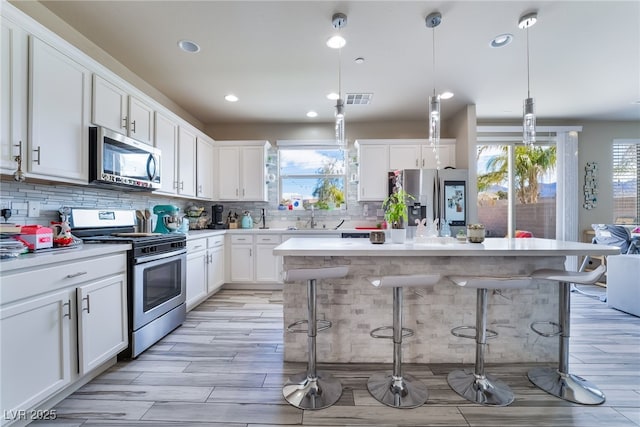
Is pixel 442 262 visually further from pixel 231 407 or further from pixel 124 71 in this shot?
pixel 124 71

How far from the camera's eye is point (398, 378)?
73.2 inches

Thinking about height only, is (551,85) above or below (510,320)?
above

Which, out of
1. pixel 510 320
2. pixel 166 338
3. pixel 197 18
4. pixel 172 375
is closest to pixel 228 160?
pixel 197 18

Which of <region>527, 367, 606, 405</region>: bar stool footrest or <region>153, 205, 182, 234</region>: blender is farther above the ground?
<region>153, 205, 182, 234</region>: blender

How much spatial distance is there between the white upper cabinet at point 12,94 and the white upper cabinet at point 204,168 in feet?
7.72

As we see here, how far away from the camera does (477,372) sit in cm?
189

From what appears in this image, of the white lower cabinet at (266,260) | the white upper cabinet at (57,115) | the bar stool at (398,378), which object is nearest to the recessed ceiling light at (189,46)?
the white upper cabinet at (57,115)

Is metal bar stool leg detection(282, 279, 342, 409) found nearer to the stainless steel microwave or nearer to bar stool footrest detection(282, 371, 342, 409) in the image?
bar stool footrest detection(282, 371, 342, 409)

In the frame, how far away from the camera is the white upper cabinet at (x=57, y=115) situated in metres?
1.86

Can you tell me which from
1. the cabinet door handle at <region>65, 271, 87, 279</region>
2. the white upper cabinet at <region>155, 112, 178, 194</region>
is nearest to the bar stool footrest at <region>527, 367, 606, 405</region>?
the cabinet door handle at <region>65, 271, 87, 279</region>

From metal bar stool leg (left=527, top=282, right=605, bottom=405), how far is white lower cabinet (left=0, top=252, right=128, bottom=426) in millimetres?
2989

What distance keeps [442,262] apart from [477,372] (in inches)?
29.0

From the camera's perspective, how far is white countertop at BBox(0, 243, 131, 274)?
144 cm

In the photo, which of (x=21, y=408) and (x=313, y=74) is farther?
(x=313, y=74)
